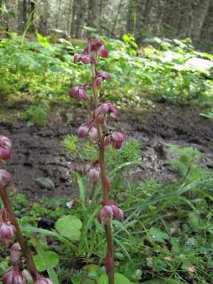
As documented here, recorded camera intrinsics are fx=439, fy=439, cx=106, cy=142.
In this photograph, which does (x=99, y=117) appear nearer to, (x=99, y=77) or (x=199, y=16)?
(x=99, y=77)

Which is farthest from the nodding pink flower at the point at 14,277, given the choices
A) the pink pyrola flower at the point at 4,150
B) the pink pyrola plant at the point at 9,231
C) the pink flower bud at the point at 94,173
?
the pink flower bud at the point at 94,173

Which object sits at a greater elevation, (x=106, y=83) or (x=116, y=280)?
(x=116, y=280)

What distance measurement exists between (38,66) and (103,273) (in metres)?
3.21

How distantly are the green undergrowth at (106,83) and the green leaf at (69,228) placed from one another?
2220 millimetres

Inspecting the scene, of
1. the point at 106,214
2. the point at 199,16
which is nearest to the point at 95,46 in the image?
the point at 106,214

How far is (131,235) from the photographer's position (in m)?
2.52

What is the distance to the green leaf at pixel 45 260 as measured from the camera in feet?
6.67

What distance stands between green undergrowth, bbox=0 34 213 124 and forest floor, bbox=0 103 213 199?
301 millimetres

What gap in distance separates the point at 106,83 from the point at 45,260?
3.60 m

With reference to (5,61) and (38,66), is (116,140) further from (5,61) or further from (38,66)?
(5,61)

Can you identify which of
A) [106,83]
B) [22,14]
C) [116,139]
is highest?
[116,139]

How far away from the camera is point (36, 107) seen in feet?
14.6

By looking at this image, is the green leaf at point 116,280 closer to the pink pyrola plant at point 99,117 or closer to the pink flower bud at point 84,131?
the pink pyrola plant at point 99,117

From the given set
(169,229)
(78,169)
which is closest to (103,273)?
(169,229)
